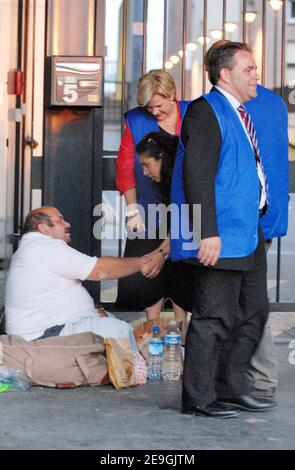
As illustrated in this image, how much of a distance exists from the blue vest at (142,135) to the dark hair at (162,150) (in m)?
0.20

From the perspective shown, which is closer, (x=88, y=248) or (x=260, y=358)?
(x=260, y=358)

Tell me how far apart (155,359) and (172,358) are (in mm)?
95

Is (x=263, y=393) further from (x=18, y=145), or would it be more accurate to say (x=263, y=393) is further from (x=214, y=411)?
(x=18, y=145)

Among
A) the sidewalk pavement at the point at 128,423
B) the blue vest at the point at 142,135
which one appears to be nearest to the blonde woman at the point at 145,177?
the blue vest at the point at 142,135

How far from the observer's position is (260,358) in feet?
18.0

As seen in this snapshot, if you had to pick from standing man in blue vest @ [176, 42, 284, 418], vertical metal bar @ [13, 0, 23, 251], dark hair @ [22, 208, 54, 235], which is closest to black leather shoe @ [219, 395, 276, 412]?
standing man in blue vest @ [176, 42, 284, 418]

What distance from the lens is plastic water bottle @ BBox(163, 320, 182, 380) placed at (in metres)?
5.91

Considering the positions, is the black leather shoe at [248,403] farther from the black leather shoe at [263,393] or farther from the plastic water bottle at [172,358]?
the plastic water bottle at [172,358]

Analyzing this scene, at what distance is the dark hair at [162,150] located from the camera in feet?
19.1

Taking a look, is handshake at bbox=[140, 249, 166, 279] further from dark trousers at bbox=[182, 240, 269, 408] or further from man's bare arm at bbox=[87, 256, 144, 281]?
dark trousers at bbox=[182, 240, 269, 408]

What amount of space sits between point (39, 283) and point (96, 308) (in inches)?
22.5

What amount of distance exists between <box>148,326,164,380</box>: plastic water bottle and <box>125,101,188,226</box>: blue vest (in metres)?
0.80
